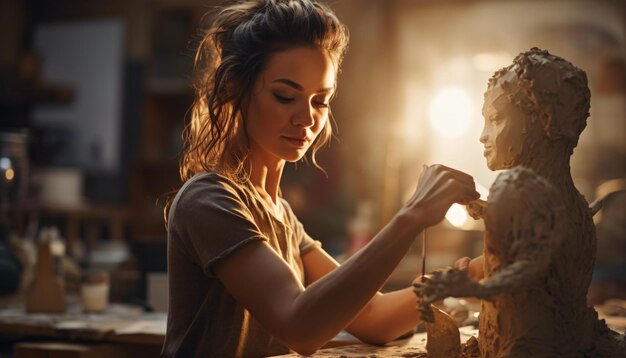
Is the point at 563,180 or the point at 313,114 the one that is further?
the point at 313,114

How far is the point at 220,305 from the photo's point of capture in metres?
1.48

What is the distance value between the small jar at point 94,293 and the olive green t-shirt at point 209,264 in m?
1.02

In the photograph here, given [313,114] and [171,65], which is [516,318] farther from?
[171,65]

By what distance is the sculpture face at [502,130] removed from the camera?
1.26m

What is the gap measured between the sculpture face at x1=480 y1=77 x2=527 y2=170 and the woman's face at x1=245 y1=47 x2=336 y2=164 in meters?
0.37

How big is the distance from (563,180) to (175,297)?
80 centimetres

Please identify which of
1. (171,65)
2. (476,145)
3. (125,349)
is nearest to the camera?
(125,349)

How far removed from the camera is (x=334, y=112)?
4859 millimetres

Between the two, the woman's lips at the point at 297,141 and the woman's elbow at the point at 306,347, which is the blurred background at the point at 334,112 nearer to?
the woman's lips at the point at 297,141

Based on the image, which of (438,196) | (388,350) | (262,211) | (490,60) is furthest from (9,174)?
(490,60)

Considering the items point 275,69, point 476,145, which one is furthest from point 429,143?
point 275,69

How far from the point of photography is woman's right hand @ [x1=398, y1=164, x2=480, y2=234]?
124 cm

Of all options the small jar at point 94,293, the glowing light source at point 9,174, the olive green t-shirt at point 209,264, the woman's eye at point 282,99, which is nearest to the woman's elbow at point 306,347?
the olive green t-shirt at point 209,264

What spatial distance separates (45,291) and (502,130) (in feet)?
5.77
